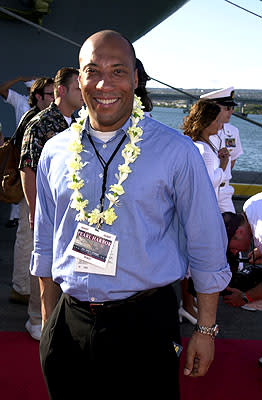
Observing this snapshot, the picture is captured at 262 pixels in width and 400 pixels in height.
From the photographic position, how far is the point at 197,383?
2645mm

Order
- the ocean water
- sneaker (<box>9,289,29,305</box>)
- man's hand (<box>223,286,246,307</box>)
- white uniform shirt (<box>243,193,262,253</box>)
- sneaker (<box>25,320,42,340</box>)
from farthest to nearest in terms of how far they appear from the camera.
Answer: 1. the ocean water
2. sneaker (<box>9,289,29,305</box>)
3. sneaker (<box>25,320,42,340</box>)
4. man's hand (<box>223,286,246,307</box>)
5. white uniform shirt (<box>243,193,262,253</box>)

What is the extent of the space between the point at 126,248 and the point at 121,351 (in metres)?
0.32

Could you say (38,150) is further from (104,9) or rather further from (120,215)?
(104,9)

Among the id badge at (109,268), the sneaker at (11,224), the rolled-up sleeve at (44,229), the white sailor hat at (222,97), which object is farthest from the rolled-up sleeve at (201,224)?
the sneaker at (11,224)

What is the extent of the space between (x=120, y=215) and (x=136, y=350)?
0.42 m

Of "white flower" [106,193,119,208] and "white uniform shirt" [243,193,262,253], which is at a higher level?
"white flower" [106,193,119,208]

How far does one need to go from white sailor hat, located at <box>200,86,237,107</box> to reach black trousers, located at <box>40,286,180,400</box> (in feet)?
7.77

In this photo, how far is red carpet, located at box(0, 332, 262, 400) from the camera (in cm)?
252

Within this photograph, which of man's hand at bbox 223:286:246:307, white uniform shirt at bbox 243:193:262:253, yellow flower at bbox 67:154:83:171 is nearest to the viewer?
yellow flower at bbox 67:154:83:171

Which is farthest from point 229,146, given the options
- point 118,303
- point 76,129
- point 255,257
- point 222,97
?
point 118,303

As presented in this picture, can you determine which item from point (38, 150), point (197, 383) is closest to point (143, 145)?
point (38, 150)

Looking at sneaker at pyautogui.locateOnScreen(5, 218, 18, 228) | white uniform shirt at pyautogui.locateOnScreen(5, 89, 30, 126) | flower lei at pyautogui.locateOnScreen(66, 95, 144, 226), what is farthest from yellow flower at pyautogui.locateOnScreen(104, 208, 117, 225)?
sneaker at pyautogui.locateOnScreen(5, 218, 18, 228)

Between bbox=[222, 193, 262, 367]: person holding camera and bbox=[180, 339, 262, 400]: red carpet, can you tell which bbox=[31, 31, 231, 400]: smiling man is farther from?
bbox=[180, 339, 262, 400]: red carpet

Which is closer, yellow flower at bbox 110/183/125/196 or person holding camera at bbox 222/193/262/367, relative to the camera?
yellow flower at bbox 110/183/125/196
